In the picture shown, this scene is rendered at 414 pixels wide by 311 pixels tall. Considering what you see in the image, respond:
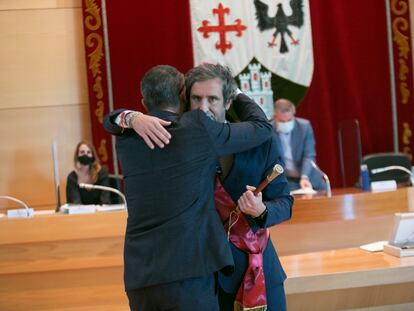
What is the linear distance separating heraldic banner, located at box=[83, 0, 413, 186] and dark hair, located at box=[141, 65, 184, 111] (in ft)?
14.5

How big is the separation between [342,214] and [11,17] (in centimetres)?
361

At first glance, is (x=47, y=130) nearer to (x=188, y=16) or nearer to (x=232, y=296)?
(x=188, y=16)

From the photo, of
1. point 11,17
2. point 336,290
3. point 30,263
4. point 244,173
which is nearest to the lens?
point 244,173

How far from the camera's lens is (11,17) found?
6.27 m

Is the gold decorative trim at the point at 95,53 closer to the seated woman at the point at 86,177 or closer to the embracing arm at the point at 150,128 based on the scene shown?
the seated woman at the point at 86,177

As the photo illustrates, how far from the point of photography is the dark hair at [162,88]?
179 cm

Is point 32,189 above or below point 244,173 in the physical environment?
below

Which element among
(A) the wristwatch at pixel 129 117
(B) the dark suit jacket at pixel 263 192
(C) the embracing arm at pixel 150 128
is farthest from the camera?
(B) the dark suit jacket at pixel 263 192

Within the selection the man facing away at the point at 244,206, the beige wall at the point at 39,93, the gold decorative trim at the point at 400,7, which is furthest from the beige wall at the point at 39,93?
the man facing away at the point at 244,206

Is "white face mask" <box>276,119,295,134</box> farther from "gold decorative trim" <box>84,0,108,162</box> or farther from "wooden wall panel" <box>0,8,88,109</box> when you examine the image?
"wooden wall panel" <box>0,8,88,109</box>

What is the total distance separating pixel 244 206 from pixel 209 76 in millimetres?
Result: 363

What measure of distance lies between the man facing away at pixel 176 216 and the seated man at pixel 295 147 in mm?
3793

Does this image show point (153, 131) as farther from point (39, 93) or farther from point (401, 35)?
point (401, 35)

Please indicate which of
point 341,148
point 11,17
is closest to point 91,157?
point 11,17
